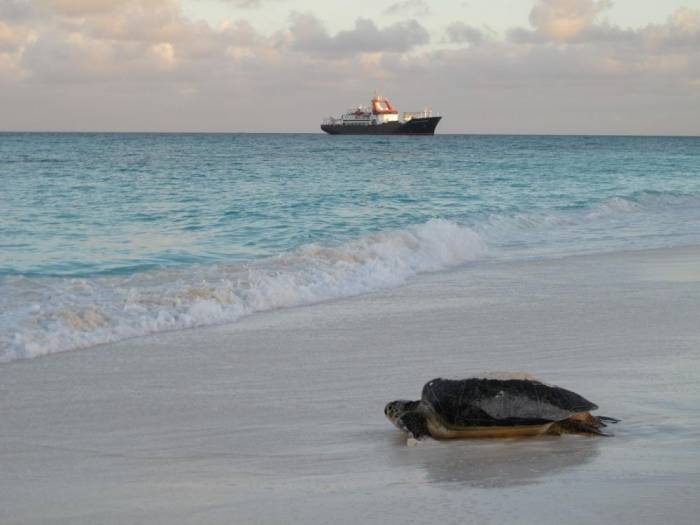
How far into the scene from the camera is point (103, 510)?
13.3 feet

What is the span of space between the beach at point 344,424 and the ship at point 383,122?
105886mm

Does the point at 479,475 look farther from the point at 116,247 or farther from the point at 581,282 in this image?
the point at 116,247

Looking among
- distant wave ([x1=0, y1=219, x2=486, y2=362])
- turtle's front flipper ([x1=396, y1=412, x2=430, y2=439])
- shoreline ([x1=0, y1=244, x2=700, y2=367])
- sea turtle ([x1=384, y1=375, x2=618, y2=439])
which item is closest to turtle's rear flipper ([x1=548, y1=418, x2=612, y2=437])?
sea turtle ([x1=384, y1=375, x2=618, y2=439])

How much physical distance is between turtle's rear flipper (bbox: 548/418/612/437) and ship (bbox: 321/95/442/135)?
10949cm

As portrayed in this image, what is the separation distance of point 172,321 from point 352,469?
174 inches

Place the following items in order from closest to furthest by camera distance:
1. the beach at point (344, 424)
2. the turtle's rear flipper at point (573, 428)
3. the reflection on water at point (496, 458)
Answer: the beach at point (344, 424) → the reflection on water at point (496, 458) → the turtle's rear flipper at point (573, 428)

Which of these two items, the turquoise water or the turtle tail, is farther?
the turquoise water

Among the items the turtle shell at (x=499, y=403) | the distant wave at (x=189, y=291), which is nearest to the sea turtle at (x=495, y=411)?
the turtle shell at (x=499, y=403)

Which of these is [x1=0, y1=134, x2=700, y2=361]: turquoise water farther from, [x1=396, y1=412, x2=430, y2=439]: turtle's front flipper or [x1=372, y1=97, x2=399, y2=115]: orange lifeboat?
[x1=372, y1=97, x2=399, y2=115]: orange lifeboat

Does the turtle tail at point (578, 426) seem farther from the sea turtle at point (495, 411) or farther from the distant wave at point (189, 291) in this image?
the distant wave at point (189, 291)

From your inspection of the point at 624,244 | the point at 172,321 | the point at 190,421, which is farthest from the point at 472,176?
the point at 190,421

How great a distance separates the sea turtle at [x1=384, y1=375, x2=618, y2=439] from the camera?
4984 mm

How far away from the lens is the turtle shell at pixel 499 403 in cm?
498

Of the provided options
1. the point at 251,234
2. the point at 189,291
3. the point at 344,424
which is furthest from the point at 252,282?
the point at 251,234
